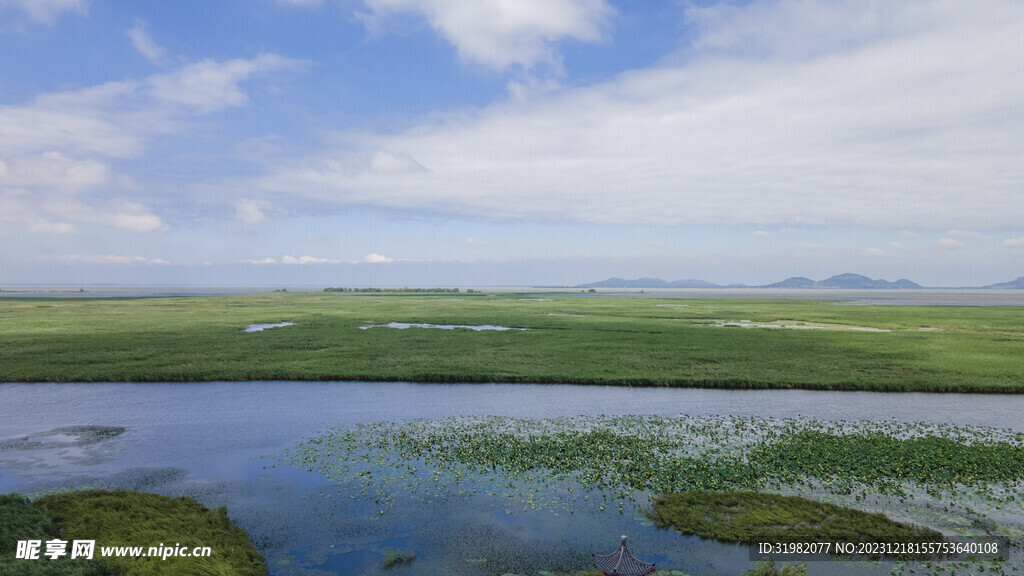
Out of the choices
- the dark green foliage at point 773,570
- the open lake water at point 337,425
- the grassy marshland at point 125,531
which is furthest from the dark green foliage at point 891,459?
the grassy marshland at point 125,531

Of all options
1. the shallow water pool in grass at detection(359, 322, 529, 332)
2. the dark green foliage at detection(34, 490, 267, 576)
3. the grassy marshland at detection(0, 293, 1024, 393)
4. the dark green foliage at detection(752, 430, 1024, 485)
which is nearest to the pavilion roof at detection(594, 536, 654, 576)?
the dark green foliage at detection(34, 490, 267, 576)

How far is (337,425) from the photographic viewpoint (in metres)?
23.0

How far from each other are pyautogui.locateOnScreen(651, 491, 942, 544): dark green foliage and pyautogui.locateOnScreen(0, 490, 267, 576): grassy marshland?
10396 millimetres

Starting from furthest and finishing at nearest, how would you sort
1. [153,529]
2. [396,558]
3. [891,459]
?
[891,459] → [153,529] → [396,558]

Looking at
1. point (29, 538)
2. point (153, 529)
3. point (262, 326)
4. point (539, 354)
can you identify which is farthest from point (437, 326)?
point (29, 538)

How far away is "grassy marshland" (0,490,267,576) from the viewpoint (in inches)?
436

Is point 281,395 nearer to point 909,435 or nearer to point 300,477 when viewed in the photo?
point 300,477

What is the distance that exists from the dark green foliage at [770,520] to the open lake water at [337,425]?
54cm

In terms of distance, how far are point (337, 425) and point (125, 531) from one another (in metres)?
10.5

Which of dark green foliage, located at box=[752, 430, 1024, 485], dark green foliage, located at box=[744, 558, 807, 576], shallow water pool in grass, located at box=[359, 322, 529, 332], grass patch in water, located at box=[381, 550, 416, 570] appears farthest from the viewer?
shallow water pool in grass, located at box=[359, 322, 529, 332]

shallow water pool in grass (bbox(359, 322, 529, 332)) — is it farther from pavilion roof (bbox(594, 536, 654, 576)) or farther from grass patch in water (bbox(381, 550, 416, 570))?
pavilion roof (bbox(594, 536, 654, 576))

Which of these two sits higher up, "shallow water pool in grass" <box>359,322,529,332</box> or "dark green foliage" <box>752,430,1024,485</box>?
"shallow water pool in grass" <box>359,322,529,332</box>

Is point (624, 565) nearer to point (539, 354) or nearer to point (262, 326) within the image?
point (539, 354)

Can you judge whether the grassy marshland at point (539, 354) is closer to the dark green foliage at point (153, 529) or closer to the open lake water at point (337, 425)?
the open lake water at point (337, 425)
